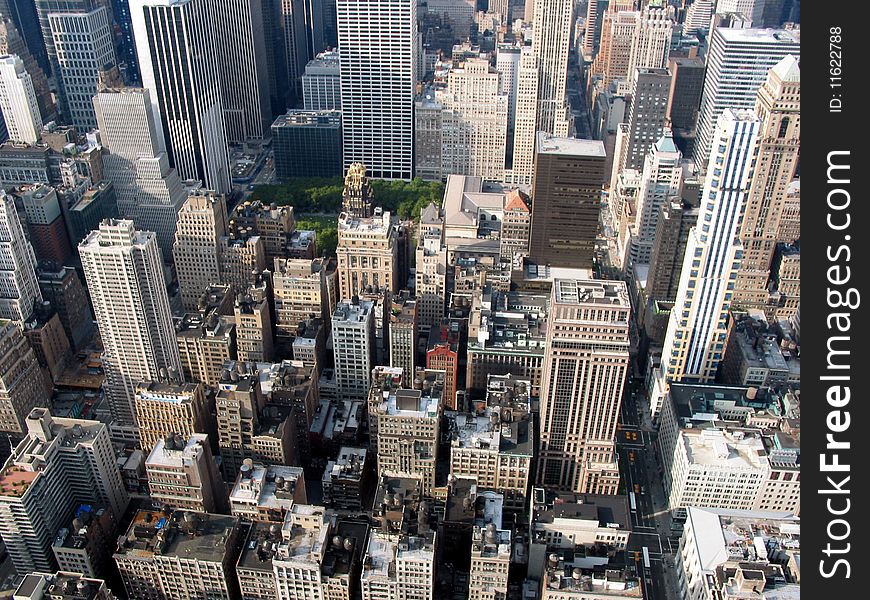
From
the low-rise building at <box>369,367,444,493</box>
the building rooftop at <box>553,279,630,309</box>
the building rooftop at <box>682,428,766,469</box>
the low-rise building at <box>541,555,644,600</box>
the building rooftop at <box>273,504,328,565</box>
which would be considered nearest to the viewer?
the low-rise building at <box>541,555,644,600</box>

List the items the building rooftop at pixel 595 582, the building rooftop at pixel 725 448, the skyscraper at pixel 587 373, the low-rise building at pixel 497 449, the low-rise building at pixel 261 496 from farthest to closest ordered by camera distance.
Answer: the building rooftop at pixel 725 448
the low-rise building at pixel 497 449
the skyscraper at pixel 587 373
the low-rise building at pixel 261 496
the building rooftop at pixel 595 582

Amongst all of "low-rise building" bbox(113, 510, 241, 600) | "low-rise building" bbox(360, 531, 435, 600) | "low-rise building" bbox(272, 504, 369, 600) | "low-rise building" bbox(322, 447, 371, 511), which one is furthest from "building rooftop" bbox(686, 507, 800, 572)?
"low-rise building" bbox(113, 510, 241, 600)

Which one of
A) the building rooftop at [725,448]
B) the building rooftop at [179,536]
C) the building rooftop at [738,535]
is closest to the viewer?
the building rooftop at [179,536]

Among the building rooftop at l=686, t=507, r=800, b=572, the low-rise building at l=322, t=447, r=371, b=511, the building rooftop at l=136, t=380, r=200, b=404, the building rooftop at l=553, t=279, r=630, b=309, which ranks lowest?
the low-rise building at l=322, t=447, r=371, b=511

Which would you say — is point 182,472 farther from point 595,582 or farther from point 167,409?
point 595,582

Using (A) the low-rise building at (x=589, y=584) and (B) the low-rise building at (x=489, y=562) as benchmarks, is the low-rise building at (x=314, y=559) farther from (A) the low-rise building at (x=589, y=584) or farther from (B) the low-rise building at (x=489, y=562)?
(A) the low-rise building at (x=589, y=584)

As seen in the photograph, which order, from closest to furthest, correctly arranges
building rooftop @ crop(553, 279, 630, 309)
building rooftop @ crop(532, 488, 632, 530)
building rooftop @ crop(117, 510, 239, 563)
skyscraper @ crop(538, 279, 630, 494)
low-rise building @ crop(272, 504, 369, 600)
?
low-rise building @ crop(272, 504, 369, 600)
building rooftop @ crop(117, 510, 239, 563)
building rooftop @ crop(532, 488, 632, 530)
building rooftop @ crop(553, 279, 630, 309)
skyscraper @ crop(538, 279, 630, 494)

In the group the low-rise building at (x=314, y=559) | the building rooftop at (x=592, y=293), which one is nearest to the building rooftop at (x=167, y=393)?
the low-rise building at (x=314, y=559)

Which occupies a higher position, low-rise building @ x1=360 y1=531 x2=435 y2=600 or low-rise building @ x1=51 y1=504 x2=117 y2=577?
low-rise building @ x1=360 y1=531 x2=435 y2=600

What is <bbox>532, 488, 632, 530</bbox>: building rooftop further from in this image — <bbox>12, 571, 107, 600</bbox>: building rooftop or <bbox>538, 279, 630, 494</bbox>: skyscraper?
<bbox>12, 571, 107, 600</bbox>: building rooftop
